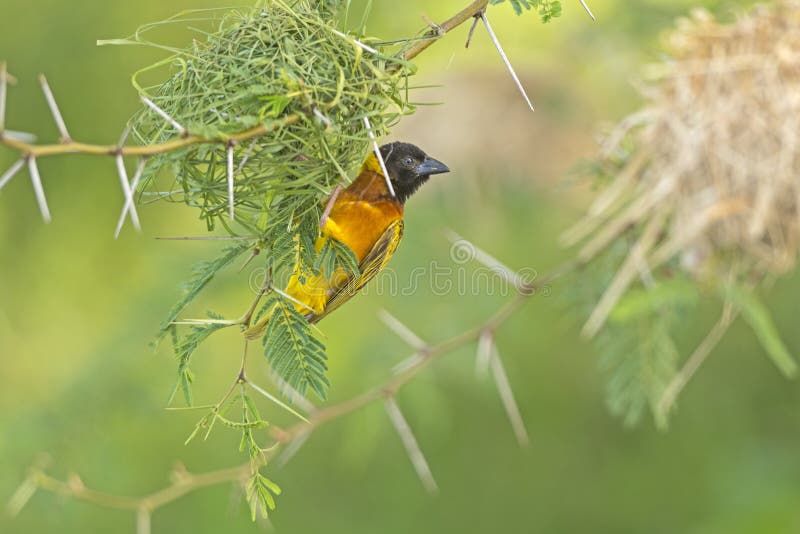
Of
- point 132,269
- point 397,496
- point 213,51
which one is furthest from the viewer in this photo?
point 397,496

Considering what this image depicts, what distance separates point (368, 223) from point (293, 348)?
3.71ft

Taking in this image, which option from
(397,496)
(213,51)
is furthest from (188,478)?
(397,496)

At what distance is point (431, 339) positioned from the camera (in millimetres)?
4750

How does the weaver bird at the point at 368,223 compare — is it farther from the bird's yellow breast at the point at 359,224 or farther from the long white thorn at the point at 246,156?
the long white thorn at the point at 246,156

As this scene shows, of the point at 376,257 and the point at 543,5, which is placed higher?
the point at 543,5

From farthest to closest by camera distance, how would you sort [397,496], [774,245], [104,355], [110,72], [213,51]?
[397,496], [110,72], [104,355], [774,245], [213,51]

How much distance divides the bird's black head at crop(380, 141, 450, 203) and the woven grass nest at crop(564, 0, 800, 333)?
2.09ft

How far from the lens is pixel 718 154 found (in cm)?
299

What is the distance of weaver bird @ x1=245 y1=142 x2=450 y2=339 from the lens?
3117mm

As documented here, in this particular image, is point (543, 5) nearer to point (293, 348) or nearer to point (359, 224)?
point (293, 348)

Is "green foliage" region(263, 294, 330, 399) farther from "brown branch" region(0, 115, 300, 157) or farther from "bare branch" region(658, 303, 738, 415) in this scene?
"bare branch" region(658, 303, 738, 415)

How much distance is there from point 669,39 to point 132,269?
16.8 feet

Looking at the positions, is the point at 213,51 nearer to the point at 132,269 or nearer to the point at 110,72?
the point at 110,72

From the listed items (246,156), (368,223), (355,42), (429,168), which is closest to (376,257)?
(368,223)
